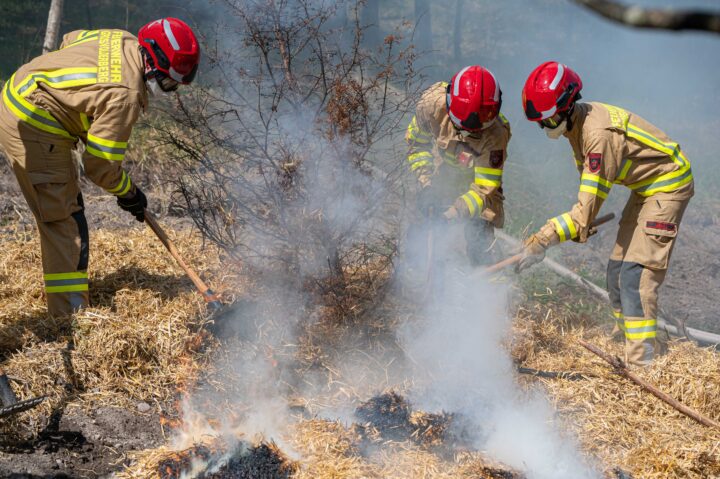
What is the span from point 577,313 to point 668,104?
1193 cm

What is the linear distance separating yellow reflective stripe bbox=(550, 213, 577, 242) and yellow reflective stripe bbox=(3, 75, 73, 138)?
377cm

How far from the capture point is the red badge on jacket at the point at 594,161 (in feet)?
14.2

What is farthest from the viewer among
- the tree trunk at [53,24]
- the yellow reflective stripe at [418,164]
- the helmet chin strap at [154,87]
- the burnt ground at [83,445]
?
the tree trunk at [53,24]

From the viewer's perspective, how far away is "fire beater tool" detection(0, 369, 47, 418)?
10.8 ft

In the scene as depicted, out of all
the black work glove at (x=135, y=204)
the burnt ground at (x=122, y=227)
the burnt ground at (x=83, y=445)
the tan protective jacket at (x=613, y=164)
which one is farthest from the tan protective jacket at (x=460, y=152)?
the burnt ground at (x=83, y=445)

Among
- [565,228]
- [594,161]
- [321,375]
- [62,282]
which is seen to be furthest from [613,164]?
[62,282]

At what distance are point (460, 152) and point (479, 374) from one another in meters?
1.95

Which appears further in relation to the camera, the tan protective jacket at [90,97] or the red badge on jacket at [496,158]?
the red badge on jacket at [496,158]

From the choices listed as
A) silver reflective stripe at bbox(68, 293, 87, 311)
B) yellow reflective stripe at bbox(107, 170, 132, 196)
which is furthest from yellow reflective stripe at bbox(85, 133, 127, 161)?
silver reflective stripe at bbox(68, 293, 87, 311)

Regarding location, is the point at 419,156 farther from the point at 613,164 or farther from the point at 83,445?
the point at 83,445

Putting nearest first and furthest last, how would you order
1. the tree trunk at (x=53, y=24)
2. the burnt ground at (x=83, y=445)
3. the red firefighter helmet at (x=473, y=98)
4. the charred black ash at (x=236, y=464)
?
the charred black ash at (x=236, y=464) < the burnt ground at (x=83, y=445) < the red firefighter helmet at (x=473, y=98) < the tree trunk at (x=53, y=24)

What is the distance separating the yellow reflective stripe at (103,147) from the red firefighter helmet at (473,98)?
2.55 m

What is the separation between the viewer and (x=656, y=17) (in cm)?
99

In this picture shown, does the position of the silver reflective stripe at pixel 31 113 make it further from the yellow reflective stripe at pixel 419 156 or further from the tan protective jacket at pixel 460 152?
the yellow reflective stripe at pixel 419 156
